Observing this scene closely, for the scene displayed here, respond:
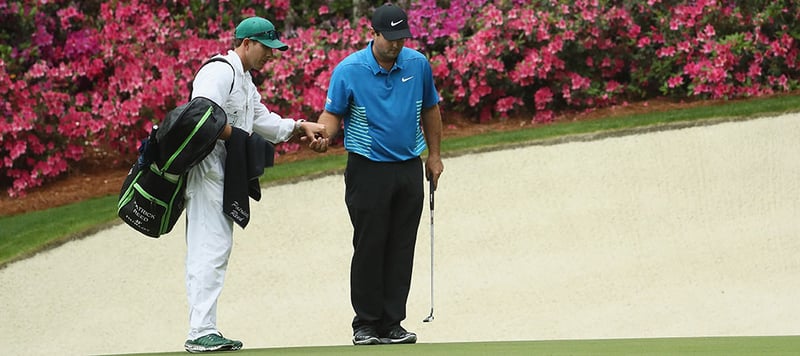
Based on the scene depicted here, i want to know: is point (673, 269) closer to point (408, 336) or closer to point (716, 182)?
point (716, 182)

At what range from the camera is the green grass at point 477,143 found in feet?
34.7

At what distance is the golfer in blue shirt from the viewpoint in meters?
6.22

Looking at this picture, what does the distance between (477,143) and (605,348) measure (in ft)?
22.3

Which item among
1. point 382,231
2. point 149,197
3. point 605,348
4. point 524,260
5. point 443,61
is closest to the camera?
point 605,348

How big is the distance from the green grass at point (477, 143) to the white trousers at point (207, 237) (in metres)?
4.80

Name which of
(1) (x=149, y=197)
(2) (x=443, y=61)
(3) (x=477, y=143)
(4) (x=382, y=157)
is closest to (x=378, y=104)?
(4) (x=382, y=157)

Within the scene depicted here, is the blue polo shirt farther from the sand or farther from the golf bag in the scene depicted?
the sand

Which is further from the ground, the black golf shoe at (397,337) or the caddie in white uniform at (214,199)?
the caddie in white uniform at (214,199)

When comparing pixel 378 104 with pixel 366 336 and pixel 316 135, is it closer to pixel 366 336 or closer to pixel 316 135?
pixel 316 135

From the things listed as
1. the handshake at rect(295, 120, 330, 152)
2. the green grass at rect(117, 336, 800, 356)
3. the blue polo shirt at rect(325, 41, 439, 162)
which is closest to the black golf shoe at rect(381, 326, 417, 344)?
the green grass at rect(117, 336, 800, 356)

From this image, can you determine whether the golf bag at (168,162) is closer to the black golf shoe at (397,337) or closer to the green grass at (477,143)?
the black golf shoe at (397,337)

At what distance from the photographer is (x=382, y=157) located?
20.5 feet

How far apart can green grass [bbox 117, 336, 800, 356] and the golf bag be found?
2.32ft

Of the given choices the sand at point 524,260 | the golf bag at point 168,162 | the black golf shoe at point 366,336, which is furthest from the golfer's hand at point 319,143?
the sand at point 524,260
